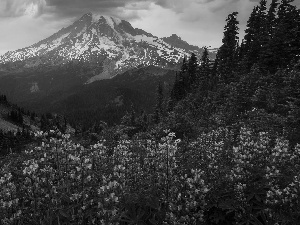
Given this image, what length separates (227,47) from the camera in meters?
61.5

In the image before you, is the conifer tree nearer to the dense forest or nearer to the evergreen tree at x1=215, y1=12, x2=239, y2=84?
the evergreen tree at x1=215, y1=12, x2=239, y2=84

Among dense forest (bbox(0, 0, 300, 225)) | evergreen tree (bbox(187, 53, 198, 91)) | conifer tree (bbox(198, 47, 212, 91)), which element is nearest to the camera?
dense forest (bbox(0, 0, 300, 225))

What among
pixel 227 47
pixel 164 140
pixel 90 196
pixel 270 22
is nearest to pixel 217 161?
pixel 164 140

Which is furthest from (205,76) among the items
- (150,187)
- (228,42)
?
(150,187)

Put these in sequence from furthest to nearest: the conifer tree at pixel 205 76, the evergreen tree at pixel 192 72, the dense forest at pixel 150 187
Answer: the evergreen tree at pixel 192 72
the conifer tree at pixel 205 76
the dense forest at pixel 150 187

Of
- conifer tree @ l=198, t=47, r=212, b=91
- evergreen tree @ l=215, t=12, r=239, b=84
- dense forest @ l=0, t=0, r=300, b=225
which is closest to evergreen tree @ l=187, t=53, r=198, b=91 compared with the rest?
conifer tree @ l=198, t=47, r=212, b=91

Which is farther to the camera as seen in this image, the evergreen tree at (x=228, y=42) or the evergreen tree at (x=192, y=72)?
the evergreen tree at (x=192, y=72)

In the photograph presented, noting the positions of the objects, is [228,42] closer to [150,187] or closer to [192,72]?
[192,72]

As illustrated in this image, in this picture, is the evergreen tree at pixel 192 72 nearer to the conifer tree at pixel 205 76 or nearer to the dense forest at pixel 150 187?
the conifer tree at pixel 205 76

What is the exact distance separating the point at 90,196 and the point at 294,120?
1232cm

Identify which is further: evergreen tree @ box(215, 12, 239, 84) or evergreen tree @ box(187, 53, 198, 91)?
evergreen tree @ box(187, 53, 198, 91)

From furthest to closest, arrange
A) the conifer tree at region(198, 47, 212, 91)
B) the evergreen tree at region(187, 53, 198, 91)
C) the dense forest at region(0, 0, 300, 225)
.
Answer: the evergreen tree at region(187, 53, 198, 91) < the conifer tree at region(198, 47, 212, 91) < the dense forest at region(0, 0, 300, 225)

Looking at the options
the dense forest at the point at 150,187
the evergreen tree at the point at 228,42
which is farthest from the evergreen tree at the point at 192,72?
the dense forest at the point at 150,187

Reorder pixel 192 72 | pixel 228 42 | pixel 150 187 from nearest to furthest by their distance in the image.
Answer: pixel 150 187 → pixel 228 42 → pixel 192 72
